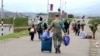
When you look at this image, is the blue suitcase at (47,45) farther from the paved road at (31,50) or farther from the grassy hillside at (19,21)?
the grassy hillside at (19,21)

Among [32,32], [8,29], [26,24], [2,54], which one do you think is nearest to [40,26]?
[32,32]

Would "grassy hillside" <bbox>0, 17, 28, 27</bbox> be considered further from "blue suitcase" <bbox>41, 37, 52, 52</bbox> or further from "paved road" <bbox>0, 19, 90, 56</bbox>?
"blue suitcase" <bbox>41, 37, 52, 52</bbox>

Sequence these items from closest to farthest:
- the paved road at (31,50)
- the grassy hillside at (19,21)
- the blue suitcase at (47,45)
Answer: the paved road at (31,50), the blue suitcase at (47,45), the grassy hillside at (19,21)

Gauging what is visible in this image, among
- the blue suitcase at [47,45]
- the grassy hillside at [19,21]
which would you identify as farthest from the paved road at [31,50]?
the grassy hillside at [19,21]

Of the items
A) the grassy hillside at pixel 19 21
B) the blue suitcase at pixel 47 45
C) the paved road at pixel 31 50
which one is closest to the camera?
the paved road at pixel 31 50

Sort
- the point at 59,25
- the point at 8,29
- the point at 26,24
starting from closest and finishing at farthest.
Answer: the point at 59,25, the point at 8,29, the point at 26,24

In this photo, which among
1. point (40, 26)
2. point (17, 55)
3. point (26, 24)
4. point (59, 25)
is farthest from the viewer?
point (26, 24)

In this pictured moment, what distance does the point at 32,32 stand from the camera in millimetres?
27922

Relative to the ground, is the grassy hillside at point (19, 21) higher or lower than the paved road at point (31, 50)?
lower

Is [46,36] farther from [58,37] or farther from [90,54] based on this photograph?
[90,54]

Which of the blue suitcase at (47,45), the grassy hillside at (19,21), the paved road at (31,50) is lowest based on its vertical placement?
the grassy hillside at (19,21)

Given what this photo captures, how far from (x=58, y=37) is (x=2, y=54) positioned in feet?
9.59

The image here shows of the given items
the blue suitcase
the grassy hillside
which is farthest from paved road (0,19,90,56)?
the grassy hillside

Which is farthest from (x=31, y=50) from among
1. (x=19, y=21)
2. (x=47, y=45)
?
(x=19, y=21)
